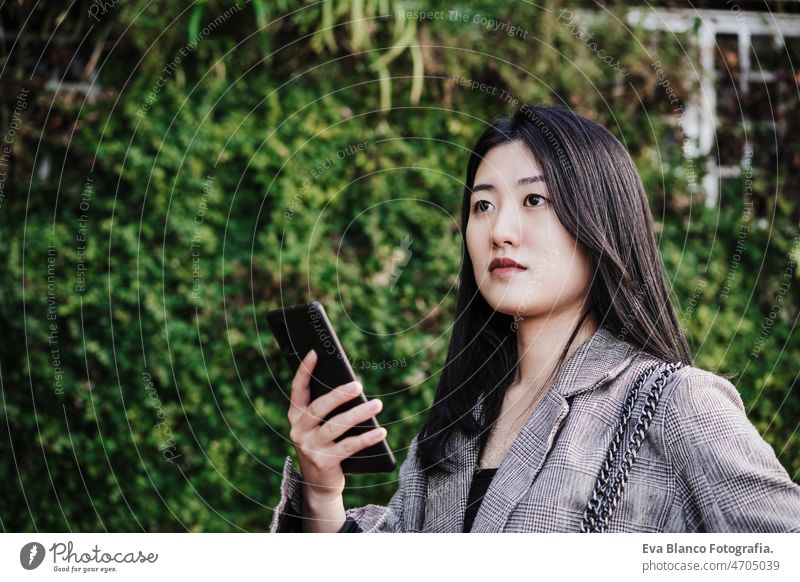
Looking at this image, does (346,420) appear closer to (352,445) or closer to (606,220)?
(352,445)

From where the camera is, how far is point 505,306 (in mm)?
1180

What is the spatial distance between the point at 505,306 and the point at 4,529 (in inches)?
72.3

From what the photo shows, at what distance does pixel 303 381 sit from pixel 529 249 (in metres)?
0.40

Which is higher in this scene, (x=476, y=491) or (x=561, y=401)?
(x=561, y=401)

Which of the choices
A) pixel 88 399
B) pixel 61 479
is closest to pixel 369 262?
pixel 88 399

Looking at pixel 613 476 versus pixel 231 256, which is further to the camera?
pixel 231 256

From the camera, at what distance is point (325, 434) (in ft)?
3.72

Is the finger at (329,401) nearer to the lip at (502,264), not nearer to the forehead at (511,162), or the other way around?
the lip at (502,264)

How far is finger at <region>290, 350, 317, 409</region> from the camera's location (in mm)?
1180

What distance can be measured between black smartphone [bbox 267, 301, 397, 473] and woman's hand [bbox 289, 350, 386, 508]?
0.06ft

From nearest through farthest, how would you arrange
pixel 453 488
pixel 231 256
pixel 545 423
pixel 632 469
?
pixel 632 469 → pixel 545 423 → pixel 453 488 → pixel 231 256

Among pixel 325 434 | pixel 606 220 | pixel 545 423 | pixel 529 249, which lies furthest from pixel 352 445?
pixel 606 220

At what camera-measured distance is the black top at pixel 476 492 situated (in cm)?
116

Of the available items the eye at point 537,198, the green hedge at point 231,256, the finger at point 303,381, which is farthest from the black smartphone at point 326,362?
the green hedge at point 231,256
